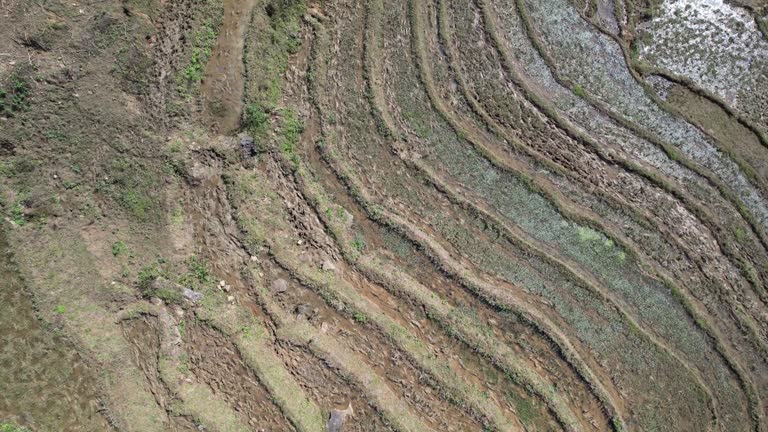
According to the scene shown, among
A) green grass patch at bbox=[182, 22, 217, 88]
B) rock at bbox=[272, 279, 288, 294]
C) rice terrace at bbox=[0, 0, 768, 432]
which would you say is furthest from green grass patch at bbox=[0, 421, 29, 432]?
green grass patch at bbox=[182, 22, 217, 88]

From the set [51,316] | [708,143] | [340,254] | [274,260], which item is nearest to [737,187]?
[708,143]

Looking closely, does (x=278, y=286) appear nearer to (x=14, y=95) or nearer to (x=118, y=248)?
(x=118, y=248)

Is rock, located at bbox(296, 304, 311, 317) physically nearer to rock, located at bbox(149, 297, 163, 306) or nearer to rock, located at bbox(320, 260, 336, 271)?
rock, located at bbox(320, 260, 336, 271)

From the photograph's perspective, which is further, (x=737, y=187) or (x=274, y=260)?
(x=737, y=187)

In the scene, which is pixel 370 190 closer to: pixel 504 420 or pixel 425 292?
pixel 425 292

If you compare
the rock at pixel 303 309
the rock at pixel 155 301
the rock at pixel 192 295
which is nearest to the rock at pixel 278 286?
the rock at pixel 303 309

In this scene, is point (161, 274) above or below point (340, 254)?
below
